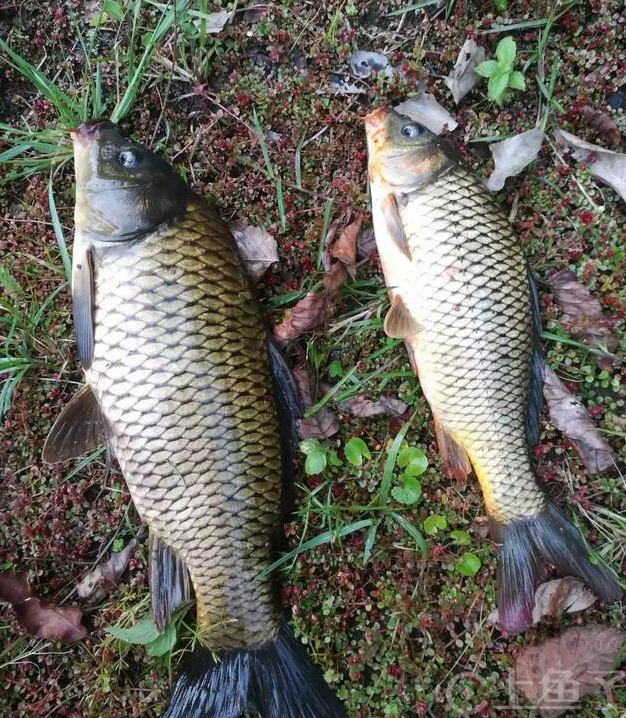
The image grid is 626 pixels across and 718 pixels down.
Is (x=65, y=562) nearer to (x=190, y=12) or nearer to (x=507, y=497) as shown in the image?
(x=507, y=497)

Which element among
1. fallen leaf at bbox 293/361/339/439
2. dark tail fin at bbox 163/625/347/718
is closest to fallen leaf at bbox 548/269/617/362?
fallen leaf at bbox 293/361/339/439

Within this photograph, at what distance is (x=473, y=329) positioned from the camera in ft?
7.21

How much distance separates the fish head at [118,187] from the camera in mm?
2043

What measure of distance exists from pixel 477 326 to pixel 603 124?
1039 mm

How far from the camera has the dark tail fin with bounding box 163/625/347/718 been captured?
84.0 inches

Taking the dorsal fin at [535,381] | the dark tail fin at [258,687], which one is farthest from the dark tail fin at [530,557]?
the dark tail fin at [258,687]

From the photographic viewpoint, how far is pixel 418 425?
242 cm

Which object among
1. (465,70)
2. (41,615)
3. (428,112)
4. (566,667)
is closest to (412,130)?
(428,112)

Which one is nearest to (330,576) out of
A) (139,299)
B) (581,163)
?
(139,299)

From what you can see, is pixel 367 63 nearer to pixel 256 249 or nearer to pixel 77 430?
pixel 256 249

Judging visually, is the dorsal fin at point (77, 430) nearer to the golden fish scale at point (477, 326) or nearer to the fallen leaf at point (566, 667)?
the golden fish scale at point (477, 326)

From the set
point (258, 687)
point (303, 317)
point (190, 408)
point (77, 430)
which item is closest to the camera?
point (190, 408)

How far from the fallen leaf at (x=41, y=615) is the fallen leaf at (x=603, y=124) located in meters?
2.87

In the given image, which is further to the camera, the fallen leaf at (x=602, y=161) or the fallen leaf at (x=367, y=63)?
the fallen leaf at (x=367, y=63)
